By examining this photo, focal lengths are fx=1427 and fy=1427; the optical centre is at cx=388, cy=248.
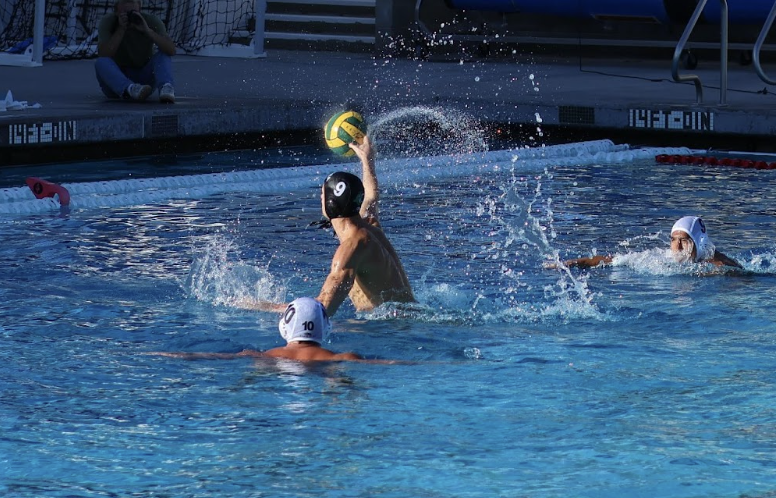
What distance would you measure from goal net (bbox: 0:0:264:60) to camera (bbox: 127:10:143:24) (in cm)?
474

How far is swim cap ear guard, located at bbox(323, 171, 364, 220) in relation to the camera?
18.7 ft

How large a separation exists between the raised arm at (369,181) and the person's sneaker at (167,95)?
6786 mm

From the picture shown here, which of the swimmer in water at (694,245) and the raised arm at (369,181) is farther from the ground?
the raised arm at (369,181)

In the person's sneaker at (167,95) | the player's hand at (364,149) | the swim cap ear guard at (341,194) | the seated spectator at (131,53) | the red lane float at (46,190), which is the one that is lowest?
the red lane float at (46,190)

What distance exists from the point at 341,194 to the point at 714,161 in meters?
6.61

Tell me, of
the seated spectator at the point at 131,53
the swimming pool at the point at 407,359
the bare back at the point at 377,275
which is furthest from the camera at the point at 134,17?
the bare back at the point at 377,275

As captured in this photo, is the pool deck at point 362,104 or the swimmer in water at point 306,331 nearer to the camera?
the swimmer in water at point 306,331

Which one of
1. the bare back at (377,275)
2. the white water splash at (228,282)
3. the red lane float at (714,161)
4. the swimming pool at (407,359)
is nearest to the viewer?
the swimming pool at (407,359)

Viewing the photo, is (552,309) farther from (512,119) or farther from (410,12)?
(410,12)

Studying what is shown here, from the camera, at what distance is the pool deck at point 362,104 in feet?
39.0

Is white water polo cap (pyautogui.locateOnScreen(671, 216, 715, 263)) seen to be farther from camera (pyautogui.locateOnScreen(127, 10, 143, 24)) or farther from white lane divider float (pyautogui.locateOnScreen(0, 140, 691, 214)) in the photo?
camera (pyautogui.locateOnScreen(127, 10, 143, 24))

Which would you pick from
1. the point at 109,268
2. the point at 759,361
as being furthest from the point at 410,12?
the point at 759,361

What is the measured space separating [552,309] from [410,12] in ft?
41.7

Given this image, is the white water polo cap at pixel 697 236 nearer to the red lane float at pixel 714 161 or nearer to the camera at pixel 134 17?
the red lane float at pixel 714 161
